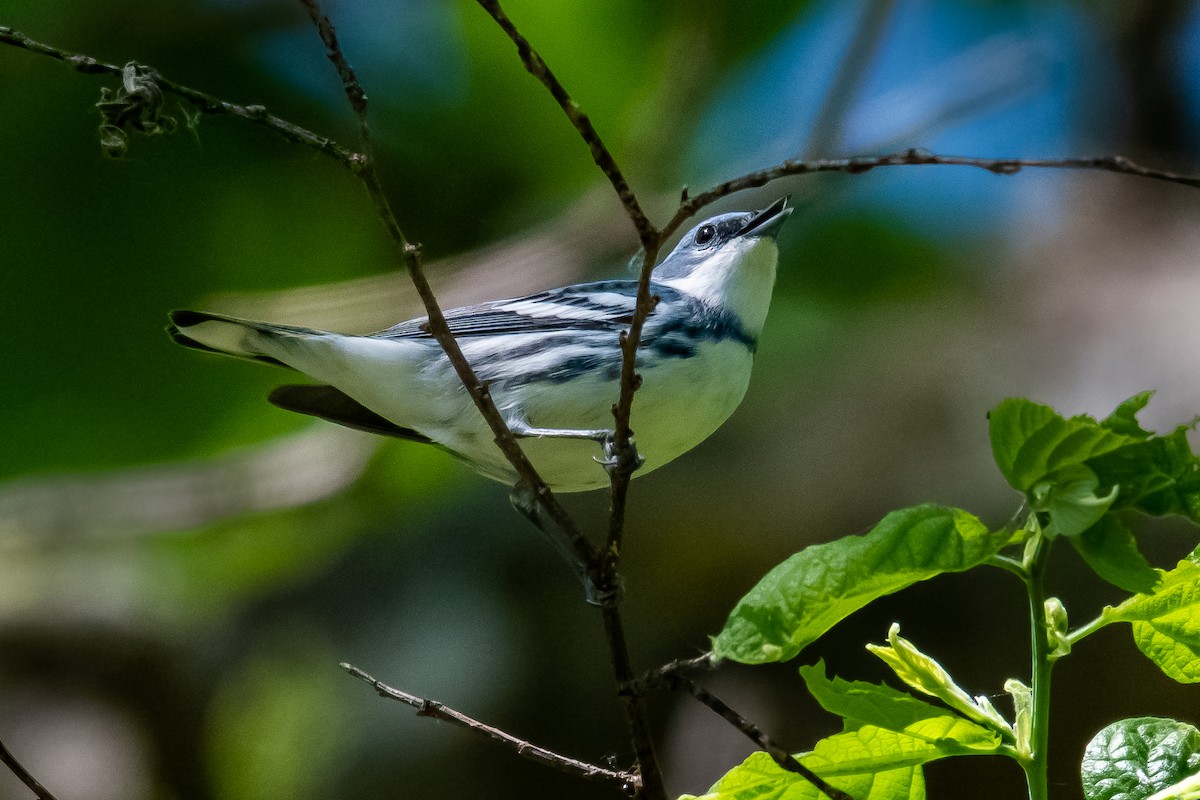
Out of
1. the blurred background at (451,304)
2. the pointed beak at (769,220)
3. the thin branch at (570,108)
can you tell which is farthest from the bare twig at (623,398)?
the blurred background at (451,304)

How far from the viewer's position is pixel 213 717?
250 cm

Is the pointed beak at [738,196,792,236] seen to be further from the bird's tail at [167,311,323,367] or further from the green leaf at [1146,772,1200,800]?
the green leaf at [1146,772,1200,800]

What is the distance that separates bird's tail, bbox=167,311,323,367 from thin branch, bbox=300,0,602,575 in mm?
513

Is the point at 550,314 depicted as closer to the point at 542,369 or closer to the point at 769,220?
the point at 542,369

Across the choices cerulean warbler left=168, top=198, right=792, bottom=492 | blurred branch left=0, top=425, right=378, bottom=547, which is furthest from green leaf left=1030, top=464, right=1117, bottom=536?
blurred branch left=0, top=425, right=378, bottom=547

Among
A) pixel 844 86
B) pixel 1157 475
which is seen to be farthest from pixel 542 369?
pixel 844 86

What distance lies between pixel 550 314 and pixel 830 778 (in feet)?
2.76

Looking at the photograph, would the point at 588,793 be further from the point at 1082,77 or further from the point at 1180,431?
the point at 1082,77

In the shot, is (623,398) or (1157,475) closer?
(1157,475)

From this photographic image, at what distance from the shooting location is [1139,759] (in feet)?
2.18

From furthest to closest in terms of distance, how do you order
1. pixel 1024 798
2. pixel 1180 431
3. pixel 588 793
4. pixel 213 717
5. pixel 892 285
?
pixel 892 285 → pixel 213 717 → pixel 588 793 → pixel 1024 798 → pixel 1180 431

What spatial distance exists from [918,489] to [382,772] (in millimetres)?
1479

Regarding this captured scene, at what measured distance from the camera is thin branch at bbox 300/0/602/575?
0.67m

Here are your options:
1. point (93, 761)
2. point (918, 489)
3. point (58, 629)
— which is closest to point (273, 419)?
point (58, 629)
